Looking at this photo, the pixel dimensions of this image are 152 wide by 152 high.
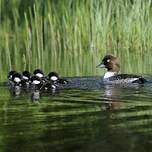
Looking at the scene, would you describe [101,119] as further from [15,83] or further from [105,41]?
[105,41]

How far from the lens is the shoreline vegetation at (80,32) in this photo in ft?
54.4

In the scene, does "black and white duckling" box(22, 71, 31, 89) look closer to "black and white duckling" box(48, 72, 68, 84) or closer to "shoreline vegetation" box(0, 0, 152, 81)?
"black and white duckling" box(48, 72, 68, 84)

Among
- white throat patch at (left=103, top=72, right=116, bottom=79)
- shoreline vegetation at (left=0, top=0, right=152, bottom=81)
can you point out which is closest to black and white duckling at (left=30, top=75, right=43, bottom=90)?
white throat patch at (left=103, top=72, right=116, bottom=79)

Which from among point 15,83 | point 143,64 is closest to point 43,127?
point 15,83

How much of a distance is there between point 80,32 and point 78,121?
903cm

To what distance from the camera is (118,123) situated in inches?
307

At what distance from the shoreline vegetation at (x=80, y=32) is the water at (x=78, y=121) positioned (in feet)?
18.0

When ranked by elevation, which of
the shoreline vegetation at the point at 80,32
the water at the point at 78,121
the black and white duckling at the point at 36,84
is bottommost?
the water at the point at 78,121

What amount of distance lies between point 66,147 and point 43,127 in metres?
1.15

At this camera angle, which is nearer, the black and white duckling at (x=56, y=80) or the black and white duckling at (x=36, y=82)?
the black and white duckling at (x=36, y=82)

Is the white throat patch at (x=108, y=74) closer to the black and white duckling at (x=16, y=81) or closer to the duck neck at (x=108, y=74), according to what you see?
the duck neck at (x=108, y=74)

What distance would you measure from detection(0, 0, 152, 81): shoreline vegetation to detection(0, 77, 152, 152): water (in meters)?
5.47

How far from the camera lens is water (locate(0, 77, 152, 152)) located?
6.71m

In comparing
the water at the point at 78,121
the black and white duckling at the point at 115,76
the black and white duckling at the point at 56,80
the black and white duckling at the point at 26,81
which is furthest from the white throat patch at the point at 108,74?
the water at the point at 78,121
